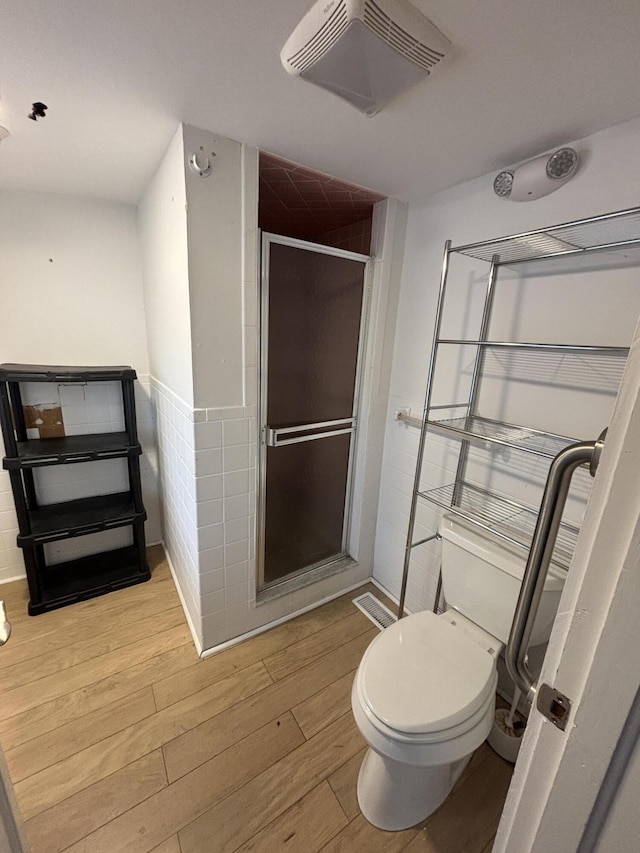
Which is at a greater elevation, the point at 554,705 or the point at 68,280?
the point at 68,280

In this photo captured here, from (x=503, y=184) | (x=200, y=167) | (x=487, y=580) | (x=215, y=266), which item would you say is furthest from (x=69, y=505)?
Answer: (x=503, y=184)

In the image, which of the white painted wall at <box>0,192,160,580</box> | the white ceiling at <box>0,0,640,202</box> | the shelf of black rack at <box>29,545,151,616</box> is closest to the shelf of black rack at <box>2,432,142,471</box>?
the white painted wall at <box>0,192,160,580</box>

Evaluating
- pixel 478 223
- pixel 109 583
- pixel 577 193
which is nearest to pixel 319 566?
pixel 109 583

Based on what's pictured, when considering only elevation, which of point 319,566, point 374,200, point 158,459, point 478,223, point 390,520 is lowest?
point 319,566

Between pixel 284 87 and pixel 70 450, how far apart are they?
180 cm

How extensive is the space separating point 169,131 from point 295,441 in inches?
50.5

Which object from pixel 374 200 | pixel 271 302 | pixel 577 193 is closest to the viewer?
pixel 577 193

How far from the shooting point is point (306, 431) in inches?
68.9

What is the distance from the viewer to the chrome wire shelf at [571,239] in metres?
0.93

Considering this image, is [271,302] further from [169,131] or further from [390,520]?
[390,520]

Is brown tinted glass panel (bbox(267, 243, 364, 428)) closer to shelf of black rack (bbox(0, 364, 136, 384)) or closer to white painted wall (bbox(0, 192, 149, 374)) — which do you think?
shelf of black rack (bbox(0, 364, 136, 384))

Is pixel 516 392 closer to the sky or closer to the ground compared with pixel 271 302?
closer to the ground

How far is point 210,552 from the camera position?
151cm

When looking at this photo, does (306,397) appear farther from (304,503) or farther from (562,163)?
(562,163)
